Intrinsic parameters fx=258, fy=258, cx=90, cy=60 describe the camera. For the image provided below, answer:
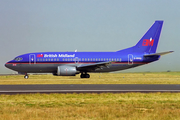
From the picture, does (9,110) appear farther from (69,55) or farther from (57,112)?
(69,55)

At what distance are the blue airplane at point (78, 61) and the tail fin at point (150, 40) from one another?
128cm

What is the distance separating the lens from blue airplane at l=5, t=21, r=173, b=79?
131ft

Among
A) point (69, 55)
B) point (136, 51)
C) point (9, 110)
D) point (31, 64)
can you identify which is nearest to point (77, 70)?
point (69, 55)

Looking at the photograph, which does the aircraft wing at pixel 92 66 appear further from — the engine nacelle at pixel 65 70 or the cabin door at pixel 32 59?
the cabin door at pixel 32 59

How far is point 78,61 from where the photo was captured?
132 ft

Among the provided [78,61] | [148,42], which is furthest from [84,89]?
[148,42]

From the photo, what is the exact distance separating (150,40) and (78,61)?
42.5ft

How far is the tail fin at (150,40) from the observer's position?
142 ft

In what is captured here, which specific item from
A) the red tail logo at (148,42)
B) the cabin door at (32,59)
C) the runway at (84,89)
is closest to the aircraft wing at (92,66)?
the cabin door at (32,59)

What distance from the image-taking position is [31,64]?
1578 inches

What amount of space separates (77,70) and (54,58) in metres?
4.05

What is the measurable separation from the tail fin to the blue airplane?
128 centimetres

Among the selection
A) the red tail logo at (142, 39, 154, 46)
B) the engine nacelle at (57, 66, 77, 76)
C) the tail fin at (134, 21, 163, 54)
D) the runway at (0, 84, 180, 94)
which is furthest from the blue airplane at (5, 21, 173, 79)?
the runway at (0, 84, 180, 94)

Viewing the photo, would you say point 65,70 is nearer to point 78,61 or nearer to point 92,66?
point 78,61
